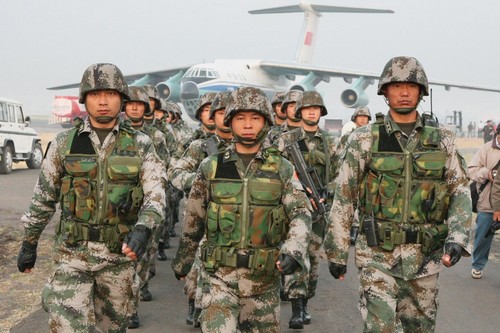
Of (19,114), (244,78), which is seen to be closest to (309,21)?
(244,78)

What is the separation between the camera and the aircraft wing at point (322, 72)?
1463 inches

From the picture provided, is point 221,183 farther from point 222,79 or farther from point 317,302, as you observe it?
point 222,79

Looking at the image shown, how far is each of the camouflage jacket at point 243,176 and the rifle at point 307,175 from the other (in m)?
2.19

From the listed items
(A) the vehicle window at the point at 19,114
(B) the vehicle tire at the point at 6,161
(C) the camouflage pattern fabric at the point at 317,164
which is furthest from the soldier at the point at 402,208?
(A) the vehicle window at the point at 19,114

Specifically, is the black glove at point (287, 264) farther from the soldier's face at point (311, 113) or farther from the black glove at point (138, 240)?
the soldier's face at point (311, 113)

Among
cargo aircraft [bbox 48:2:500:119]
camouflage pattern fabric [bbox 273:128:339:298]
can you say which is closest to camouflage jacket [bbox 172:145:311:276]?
camouflage pattern fabric [bbox 273:128:339:298]

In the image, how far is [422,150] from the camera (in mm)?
4168

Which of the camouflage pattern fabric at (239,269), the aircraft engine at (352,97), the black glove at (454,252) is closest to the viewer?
→ the camouflage pattern fabric at (239,269)

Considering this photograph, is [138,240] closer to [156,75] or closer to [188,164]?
[188,164]

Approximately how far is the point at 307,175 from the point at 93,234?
271 centimetres

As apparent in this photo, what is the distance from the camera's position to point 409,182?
412 cm

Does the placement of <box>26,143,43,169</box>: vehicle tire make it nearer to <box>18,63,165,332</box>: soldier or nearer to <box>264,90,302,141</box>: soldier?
<box>264,90,302,141</box>: soldier

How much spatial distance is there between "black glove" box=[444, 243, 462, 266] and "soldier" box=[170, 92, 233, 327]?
217cm

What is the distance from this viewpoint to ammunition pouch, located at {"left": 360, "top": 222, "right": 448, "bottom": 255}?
160 inches
